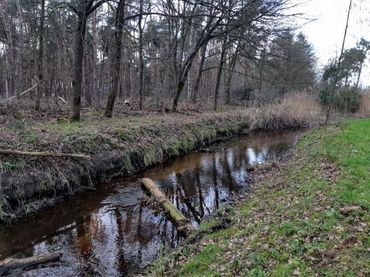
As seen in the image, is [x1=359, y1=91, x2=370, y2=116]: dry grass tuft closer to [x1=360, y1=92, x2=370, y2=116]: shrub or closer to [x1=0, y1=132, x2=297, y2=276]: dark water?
[x1=360, y1=92, x2=370, y2=116]: shrub

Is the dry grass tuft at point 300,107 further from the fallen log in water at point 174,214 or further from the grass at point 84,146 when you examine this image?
the fallen log in water at point 174,214

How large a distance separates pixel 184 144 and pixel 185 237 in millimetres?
7992

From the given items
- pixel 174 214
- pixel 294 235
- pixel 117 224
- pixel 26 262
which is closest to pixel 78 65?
pixel 117 224

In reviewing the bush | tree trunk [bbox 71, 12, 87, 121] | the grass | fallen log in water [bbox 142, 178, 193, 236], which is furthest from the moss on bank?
the bush

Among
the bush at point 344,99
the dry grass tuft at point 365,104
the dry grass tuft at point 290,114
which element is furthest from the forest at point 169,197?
the dry grass tuft at point 365,104

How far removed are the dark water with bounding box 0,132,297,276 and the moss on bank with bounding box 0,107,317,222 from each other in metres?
0.44

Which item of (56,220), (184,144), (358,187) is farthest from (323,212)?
(184,144)

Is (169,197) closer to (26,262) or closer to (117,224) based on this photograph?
(117,224)

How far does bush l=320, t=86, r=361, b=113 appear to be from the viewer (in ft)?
88.6

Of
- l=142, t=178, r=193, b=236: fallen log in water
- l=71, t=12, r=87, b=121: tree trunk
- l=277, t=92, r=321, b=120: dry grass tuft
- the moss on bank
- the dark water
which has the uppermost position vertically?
l=71, t=12, r=87, b=121: tree trunk

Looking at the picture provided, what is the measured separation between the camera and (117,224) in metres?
7.51

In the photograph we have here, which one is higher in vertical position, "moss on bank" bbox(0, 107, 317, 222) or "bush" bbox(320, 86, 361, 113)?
"bush" bbox(320, 86, 361, 113)

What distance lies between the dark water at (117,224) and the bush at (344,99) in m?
17.7

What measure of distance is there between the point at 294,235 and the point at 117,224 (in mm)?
3913
